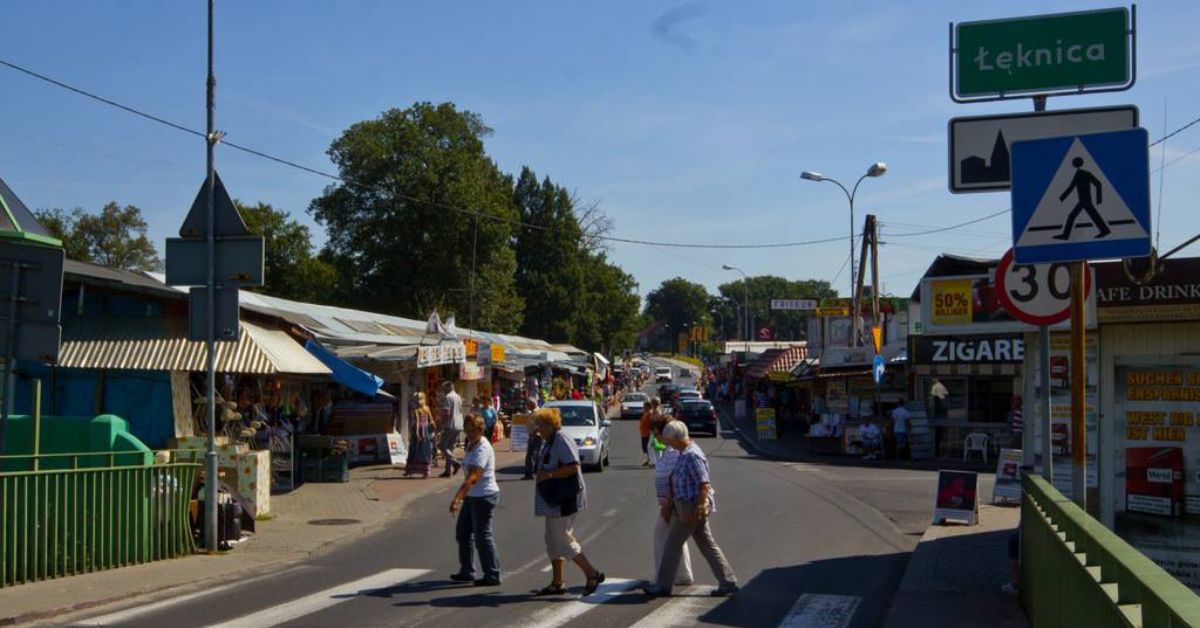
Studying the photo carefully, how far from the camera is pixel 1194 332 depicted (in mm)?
9641

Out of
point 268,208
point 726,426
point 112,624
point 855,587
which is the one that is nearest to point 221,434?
point 112,624

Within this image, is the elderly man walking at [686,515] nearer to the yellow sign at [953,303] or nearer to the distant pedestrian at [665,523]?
the distant pedestrian at [665,523]

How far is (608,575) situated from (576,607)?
1802mm

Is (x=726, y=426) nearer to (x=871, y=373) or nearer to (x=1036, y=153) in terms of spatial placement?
(x=871, y=373)

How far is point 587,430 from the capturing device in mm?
25109

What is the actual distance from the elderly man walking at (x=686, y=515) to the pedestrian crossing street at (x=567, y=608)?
0.19 metres

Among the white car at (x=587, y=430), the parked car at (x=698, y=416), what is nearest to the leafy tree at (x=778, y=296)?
the parked car at (x=698, y=416)

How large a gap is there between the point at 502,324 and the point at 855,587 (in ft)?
192

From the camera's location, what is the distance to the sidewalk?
9633 mm

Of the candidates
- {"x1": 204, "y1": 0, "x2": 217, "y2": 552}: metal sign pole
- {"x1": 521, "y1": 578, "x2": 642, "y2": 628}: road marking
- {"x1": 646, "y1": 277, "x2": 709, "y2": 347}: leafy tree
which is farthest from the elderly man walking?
{"x1": 646, "y1": 277, "x2": 709, "y2": 347}: leafy tree

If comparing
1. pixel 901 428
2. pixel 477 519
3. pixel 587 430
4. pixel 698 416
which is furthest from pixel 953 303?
pixel 698 416

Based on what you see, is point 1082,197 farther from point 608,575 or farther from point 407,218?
point 407,218

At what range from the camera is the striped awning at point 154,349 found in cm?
1589

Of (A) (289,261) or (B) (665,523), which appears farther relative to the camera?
(A) (289,261)
